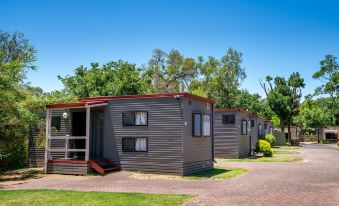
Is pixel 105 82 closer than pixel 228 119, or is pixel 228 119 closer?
pixel 228 119

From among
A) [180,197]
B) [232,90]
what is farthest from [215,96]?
[180,197]

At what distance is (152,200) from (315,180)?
792cm

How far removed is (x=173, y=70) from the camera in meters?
59.2

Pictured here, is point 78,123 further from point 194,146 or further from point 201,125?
point 201,125

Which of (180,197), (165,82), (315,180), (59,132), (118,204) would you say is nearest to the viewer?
(118,204)

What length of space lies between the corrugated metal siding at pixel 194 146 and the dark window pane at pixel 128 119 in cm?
272

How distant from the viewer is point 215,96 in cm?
5475

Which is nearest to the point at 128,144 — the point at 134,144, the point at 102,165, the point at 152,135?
the point at 134,144

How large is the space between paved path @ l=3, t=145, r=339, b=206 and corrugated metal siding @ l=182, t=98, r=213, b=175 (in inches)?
81.5

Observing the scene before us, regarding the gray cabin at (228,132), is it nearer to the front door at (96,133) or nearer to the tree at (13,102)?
the front door at (96,133)

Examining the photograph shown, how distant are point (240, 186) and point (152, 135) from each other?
541cm

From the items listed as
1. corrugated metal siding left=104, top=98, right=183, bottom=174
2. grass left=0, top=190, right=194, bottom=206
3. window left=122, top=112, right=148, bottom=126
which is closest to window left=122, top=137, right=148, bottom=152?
corrugated metal siding left=104, top=98, right=183, bottom=174

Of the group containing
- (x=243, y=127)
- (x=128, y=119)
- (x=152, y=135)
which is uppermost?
(x=128, y=119)

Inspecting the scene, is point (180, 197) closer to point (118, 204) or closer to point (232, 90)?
point (118, 204)
